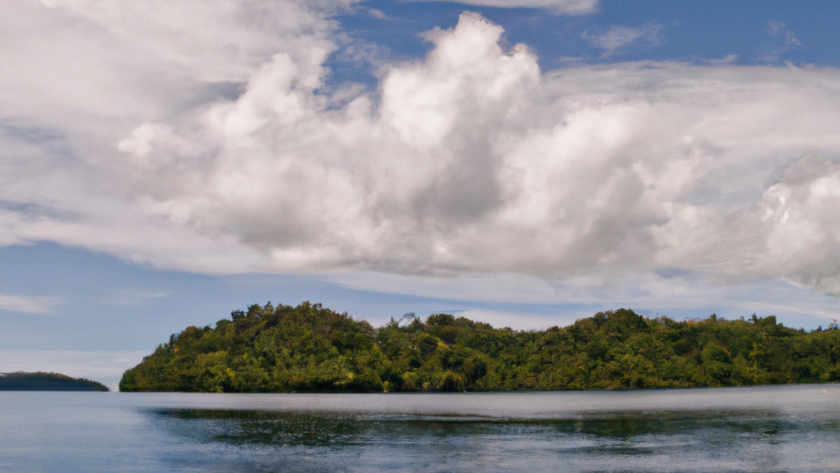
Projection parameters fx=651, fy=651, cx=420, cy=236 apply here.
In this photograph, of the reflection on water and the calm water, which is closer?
the reflection on water

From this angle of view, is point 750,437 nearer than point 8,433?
Yes

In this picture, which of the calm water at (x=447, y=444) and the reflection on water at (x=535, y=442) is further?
the calm water at (x=447, y=444)

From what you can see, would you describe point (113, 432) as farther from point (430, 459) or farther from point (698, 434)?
point (698, 434)

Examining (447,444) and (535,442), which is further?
(535,442)

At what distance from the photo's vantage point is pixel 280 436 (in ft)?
210

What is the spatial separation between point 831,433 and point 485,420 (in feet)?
121

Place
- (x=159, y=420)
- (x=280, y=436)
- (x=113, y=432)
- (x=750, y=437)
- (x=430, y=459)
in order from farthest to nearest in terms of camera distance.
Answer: (x=159, y=420)
(x=113, y=432)
(x=280, y=436)
(x=750, y=437)
(x=430, y=459)

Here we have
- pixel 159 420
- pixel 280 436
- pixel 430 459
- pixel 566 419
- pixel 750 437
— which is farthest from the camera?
pixel 159 420

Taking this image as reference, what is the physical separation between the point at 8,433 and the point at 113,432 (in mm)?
12183

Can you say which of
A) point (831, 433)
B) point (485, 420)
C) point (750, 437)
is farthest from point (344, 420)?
point (831, 433)

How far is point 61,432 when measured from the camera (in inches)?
2997

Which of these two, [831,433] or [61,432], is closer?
[831,433]

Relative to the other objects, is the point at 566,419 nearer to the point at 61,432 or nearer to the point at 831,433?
the point at 831,433

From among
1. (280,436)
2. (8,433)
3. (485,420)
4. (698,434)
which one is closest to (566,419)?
(485,420)
